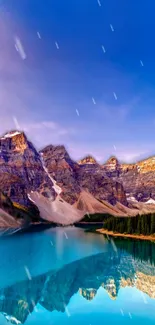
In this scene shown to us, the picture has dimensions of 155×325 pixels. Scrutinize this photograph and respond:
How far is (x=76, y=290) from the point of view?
56.3 m

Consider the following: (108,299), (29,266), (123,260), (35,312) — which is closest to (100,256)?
(123,260)

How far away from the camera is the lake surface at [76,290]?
43.9 metres

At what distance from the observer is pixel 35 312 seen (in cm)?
4516

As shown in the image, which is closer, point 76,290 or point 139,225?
point 76,290

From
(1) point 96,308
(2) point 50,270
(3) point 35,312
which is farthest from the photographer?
(2) point 50,270

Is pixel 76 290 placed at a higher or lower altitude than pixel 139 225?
lower

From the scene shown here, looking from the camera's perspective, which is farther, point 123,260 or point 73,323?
point 123,260

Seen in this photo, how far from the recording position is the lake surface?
43906 millimetres

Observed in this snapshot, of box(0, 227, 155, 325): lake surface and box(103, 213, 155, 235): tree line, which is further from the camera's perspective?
box(103, 213, 155, 235): tree line

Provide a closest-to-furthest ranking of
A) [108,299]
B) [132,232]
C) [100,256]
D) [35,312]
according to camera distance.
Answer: [35,312], [108,299], [100,256], [132,232]

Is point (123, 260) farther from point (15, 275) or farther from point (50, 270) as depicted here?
point (15, 275)

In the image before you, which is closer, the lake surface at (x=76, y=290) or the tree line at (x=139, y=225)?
the lake surface at (x=76, y=290)

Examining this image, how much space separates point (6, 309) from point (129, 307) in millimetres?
16740

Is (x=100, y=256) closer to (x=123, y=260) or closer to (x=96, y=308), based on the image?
(x=123, y=260)
